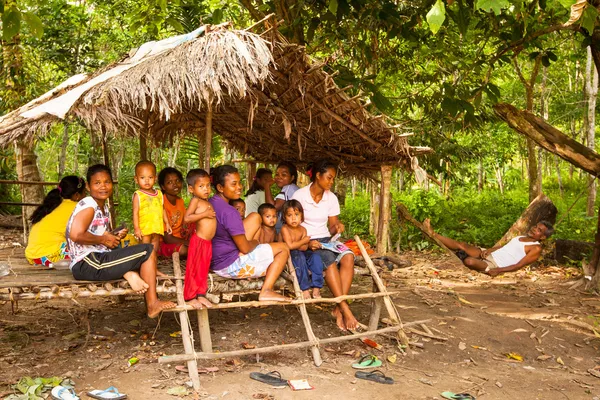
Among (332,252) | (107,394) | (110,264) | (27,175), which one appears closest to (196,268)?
(110,264)

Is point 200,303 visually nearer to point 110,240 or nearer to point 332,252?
point 110,240

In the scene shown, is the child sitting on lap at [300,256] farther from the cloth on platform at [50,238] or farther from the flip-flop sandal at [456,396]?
the cloth on platform at [50,238]

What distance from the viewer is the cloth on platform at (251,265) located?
4.15 meters

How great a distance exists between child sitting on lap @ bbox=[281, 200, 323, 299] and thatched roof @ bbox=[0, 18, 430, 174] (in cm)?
69

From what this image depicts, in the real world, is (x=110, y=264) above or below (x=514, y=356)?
above

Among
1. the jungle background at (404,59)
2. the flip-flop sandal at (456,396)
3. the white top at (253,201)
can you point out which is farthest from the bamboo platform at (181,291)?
the white top at (253,201)

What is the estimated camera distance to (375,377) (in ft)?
12.5

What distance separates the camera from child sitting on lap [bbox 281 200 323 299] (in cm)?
451

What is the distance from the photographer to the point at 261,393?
136 inches

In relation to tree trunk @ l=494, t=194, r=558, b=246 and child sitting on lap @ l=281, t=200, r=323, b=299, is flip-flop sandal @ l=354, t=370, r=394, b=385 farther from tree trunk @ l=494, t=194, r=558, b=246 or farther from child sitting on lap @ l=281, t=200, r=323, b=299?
tree trunk @ l=494, t=194, r=558, b=246

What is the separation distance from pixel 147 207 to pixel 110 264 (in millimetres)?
559

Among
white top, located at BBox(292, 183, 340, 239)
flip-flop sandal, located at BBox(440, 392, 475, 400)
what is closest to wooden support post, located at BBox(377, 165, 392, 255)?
white top, located at BBox(292, 183, 340, 239)

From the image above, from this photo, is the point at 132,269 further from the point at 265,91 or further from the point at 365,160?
the point at 365,160

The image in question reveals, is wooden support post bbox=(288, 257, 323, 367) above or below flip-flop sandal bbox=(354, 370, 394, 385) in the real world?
above
